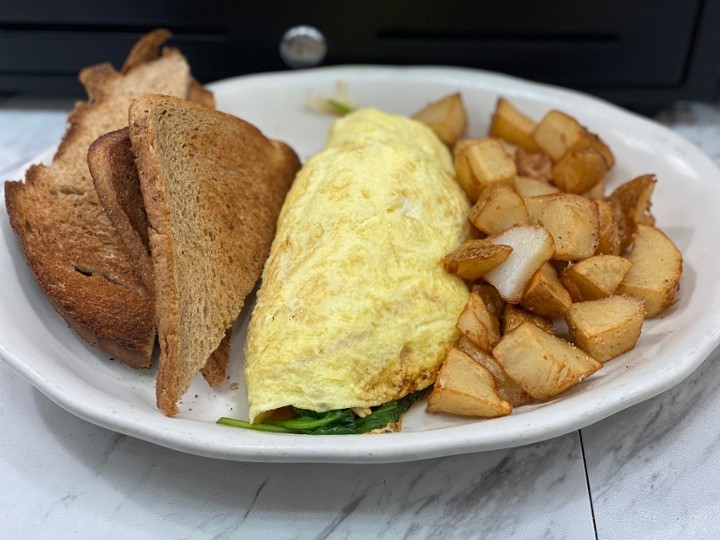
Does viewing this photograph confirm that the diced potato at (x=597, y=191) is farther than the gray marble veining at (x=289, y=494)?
Yes

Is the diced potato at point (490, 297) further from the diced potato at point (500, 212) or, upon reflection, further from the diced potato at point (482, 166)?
the diced potato at point (482, 166)

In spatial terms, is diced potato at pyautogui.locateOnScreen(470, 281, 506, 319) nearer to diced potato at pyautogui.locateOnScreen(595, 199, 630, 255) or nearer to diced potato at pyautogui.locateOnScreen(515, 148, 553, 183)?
diced potato at pyautogui.locateOnScreen(595, 199, 630, 255)

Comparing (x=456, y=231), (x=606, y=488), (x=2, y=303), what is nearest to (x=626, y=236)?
(x=456, y=231)

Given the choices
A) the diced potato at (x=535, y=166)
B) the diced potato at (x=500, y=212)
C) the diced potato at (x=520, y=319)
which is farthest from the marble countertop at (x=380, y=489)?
the diced potato at (x=535, y=166)

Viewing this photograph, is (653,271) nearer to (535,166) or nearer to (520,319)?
(520,319)

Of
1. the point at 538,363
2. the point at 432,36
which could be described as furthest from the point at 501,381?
the point at 432,36

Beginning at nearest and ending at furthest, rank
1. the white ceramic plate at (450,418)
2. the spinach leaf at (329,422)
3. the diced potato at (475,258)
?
the white ceramic plate at (450,418)
the spinach leaf at (329,422)
the diced potato at (475,258)

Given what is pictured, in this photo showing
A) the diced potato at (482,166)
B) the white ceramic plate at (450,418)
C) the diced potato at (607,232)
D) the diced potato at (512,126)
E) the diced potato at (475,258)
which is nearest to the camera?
the white ceramic plate at (450,418)
